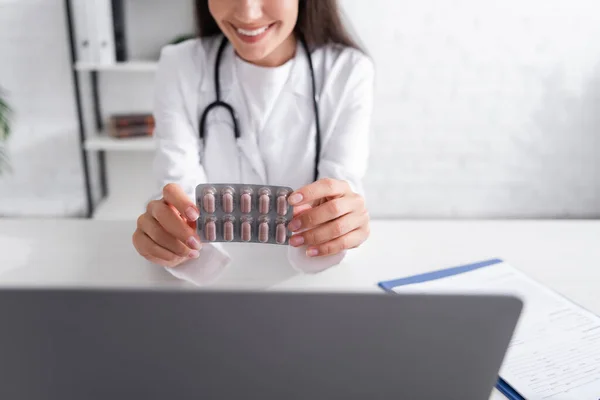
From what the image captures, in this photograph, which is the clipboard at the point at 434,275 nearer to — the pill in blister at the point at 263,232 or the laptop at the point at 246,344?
the pill in blister at the point at 263,232

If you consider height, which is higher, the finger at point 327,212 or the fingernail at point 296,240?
the finger at point 327,212

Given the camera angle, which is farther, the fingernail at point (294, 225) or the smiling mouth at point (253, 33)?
the smiling mouth at point (253, 33)

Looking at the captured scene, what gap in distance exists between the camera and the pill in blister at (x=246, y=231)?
1.93ft

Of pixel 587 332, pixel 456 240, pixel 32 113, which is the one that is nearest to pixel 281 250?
pixel 456 240

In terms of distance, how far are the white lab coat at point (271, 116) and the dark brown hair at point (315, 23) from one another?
31 mm

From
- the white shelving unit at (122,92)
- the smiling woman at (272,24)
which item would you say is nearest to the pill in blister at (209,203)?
the smiling woman at (272,24)

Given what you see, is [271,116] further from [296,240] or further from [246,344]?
[246,344]

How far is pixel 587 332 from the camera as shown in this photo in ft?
1.85

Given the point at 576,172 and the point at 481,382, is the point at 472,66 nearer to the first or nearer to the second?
the point at 576,172

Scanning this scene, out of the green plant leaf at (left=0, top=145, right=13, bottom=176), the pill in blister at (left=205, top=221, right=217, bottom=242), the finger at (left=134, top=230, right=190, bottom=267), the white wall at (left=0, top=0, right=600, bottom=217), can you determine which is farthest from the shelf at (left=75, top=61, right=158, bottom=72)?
the pill in blister at (left=205, top=221, right=217, bottom=242)

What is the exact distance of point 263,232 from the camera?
600 mm

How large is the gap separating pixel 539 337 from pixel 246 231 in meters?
0.34

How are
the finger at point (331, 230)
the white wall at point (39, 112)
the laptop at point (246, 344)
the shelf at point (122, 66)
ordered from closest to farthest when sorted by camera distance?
the laptop at point (246, 344) → the finger at point (331, 230) → the shelf at point (122, 66) → the white wall at point (39, 112)

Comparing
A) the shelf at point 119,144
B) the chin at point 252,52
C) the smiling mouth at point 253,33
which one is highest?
the smiling mouth at point 253,33
